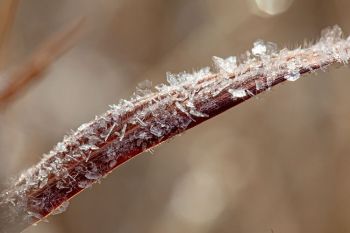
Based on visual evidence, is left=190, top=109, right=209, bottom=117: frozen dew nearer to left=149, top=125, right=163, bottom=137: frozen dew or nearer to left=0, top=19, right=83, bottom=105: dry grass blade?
left=149, top=125, right=163, bottom=137: frozen dew

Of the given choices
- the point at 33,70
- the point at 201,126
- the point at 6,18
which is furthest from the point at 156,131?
the point at 201,126

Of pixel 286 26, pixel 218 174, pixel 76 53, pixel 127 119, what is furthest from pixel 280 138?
pixel 127 119

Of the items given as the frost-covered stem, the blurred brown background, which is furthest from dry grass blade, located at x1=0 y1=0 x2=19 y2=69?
the blurred brown background

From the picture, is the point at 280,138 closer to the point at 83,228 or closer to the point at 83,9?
the point at 83,228

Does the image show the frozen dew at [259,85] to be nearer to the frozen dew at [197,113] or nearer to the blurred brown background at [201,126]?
the frozen dew at [197,113]

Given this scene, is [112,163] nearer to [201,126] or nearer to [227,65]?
[227,65]
